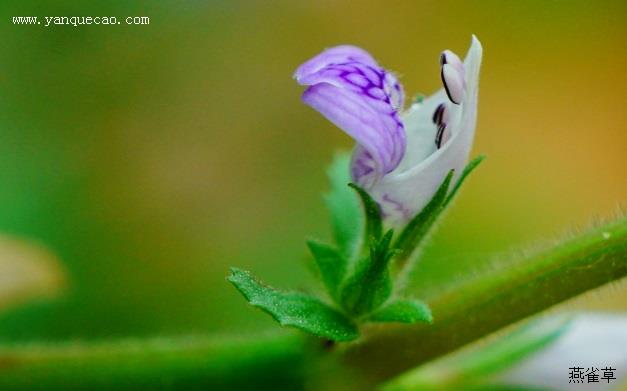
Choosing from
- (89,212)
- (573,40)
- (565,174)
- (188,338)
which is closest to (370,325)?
(188,338)

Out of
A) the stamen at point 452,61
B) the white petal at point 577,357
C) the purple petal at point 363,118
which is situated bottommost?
the white petal at point 577,357

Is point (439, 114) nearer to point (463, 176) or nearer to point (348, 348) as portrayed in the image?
point (463, 176)

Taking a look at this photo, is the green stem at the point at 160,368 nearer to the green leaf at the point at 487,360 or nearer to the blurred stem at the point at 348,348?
the blurred stem at the point at 348,348

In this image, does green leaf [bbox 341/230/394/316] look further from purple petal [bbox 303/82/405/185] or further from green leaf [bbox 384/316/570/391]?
green leaf [bbox 384/316/570/391]

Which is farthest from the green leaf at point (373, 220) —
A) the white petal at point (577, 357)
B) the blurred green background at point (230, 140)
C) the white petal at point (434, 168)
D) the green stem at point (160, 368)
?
the blurred green background at point (230, 140)

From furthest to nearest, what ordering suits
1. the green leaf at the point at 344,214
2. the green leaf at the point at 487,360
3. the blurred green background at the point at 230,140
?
the blurred green background at the point at 230,140
the green leaf at the point at 487,360
the green leaf at the point at 344,214

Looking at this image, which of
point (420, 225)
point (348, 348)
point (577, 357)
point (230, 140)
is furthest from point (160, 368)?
point (230, 140)
